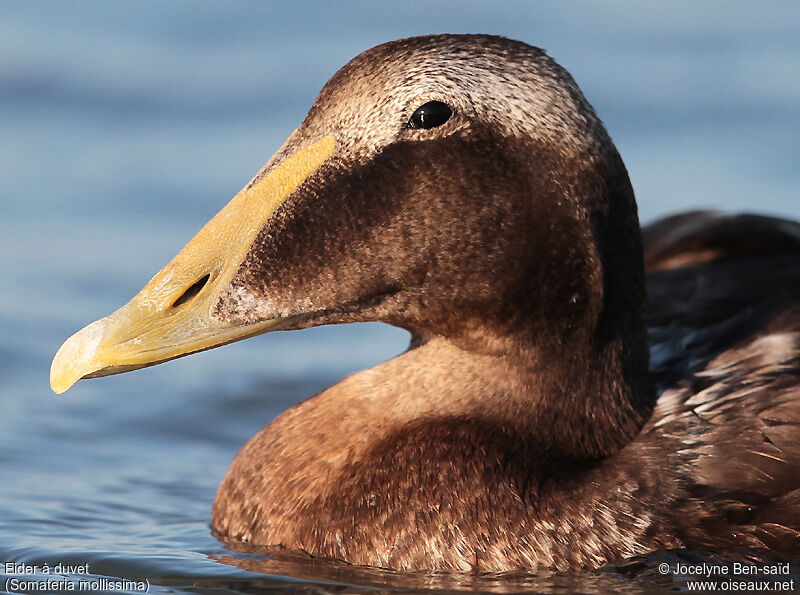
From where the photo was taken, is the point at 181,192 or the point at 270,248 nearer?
the point at 270,248

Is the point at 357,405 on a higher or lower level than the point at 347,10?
lower

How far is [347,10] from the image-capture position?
A: 39.8 ft

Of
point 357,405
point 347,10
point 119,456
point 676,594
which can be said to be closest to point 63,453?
point 119,456

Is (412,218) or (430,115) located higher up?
(430,115)

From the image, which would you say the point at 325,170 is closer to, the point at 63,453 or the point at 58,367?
the point at 58,367

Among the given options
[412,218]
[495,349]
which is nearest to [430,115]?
[412,218]

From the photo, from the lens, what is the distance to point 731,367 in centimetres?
624

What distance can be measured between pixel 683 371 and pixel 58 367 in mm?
2328

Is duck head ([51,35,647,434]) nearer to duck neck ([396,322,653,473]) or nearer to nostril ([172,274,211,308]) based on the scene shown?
nostril ([172,274,211,308])

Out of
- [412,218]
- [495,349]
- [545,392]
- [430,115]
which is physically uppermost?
[430,115]

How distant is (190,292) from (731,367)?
2016 mm

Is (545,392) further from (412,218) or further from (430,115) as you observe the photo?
(430,115)

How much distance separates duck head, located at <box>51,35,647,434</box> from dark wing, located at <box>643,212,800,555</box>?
0.63 m

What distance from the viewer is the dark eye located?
5512 millimetres
